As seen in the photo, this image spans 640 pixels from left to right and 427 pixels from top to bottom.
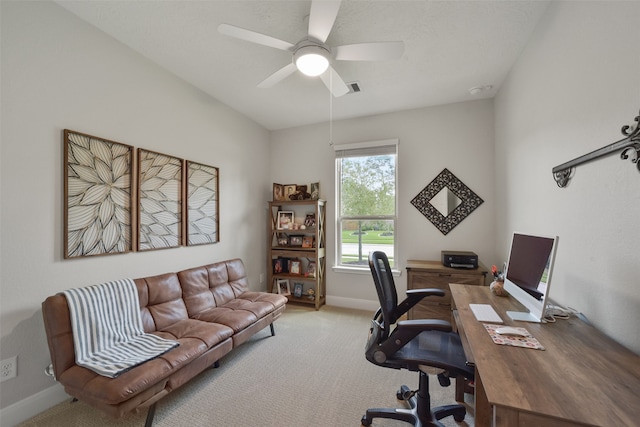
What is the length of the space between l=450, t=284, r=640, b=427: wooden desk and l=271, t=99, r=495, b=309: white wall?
2018mm

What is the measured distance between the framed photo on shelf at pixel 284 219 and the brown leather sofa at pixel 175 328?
987 mm

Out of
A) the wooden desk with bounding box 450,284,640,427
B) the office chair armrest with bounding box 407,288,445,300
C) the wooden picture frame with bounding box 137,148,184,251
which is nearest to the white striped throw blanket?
the wooden picture frame with bounding box 137,148,184,251

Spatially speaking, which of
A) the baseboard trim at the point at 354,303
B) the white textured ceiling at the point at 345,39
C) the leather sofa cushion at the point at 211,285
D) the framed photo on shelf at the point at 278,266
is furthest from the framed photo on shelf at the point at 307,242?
the white textured ceiling at the point at 345,39

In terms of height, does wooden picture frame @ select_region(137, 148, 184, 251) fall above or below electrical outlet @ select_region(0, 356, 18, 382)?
above

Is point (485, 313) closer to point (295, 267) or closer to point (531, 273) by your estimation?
point (531, 273)

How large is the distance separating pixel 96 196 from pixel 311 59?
1918mm

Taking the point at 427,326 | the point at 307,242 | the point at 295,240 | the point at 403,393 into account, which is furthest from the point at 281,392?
the point at 295,240

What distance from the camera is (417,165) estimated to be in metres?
3.39

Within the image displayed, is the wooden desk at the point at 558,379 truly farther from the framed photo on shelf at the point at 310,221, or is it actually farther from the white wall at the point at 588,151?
the framed photo on shelf at the point at 310,221

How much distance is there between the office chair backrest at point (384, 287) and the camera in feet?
4.85

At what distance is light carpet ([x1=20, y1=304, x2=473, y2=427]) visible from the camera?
5.31 ft

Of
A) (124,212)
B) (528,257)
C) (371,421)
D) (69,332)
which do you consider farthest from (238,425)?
(528,257)

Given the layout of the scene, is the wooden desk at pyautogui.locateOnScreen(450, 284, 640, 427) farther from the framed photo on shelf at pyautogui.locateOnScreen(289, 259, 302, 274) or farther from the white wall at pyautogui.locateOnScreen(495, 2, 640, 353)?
the framed photo on shelf at pyautogui.locateOnScreen(289, 259, 302, 274)

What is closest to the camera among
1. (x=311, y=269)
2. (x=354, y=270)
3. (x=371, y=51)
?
(x=371, y=51)
